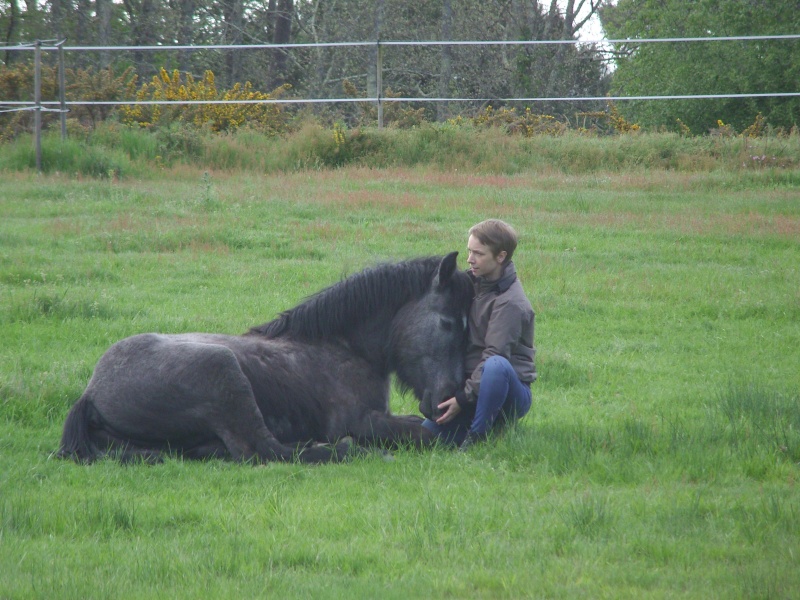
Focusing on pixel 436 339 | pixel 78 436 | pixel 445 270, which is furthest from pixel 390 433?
pixel 78 436

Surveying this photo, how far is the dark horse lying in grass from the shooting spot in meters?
5.23

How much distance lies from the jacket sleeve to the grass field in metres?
0.36

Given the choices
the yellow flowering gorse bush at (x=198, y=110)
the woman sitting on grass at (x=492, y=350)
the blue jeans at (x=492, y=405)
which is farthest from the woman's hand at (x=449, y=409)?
the yellow flowering gorse bush at (x=198, y=110)

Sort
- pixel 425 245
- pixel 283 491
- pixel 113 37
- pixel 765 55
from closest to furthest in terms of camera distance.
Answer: pixel 283 491 < pixel 425 245 < pixel 765 55 < pixel 113 37

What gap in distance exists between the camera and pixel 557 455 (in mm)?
5113

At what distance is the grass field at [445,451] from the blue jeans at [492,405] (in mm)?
155

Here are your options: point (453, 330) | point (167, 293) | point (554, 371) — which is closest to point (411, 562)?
point (453, 330)

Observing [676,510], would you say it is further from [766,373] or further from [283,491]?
[766,373]

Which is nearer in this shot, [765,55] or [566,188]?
[566,188]

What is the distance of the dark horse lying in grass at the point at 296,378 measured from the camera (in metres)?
5.23

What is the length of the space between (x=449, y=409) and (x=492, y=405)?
10.8 inches

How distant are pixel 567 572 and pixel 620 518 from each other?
672mm

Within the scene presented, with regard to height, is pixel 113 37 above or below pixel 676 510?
above

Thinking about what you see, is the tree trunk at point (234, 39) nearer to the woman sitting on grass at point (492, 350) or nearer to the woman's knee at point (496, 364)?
the woman sitting on grass at point (492, 350)
